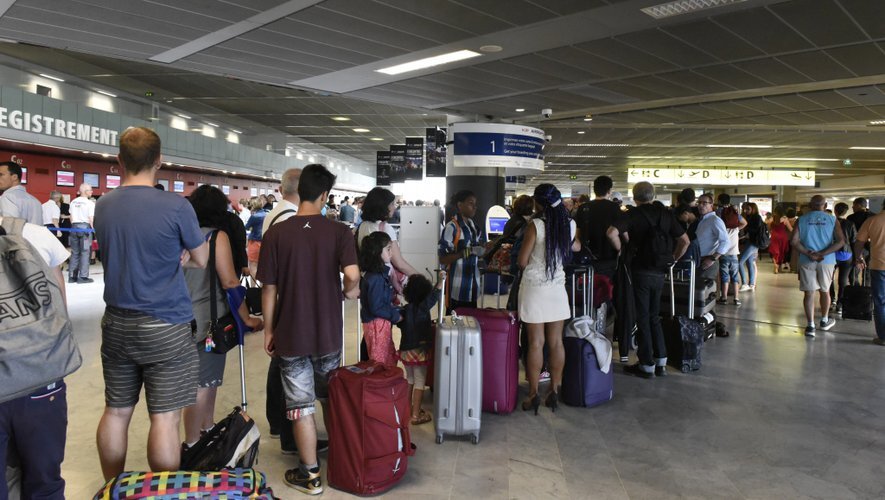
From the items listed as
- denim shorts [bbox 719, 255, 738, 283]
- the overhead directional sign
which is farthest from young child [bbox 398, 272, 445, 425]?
the overhead directional sign

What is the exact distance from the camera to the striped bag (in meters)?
2.08

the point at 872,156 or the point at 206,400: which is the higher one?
the point at 872,156

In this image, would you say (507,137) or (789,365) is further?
(507,137)

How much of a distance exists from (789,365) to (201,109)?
720 inches

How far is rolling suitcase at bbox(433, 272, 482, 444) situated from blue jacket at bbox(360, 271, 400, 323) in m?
0.33

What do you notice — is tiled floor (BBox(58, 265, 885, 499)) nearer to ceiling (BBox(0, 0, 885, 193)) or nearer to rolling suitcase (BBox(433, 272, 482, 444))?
rolling suitcase (BBox(433, 272, 482, 444))

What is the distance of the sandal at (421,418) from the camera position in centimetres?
385

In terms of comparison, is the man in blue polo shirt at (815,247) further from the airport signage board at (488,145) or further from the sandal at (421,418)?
the airport signage board at (488,145)

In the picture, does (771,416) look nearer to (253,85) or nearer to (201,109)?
(253,85)

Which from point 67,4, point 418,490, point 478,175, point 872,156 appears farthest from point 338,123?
point 872,156

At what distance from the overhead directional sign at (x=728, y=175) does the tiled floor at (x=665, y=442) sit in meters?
19.1

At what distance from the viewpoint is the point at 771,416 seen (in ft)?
13.4

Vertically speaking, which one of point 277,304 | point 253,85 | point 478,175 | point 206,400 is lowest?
point 206,400

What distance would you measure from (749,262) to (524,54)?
6.42 m
